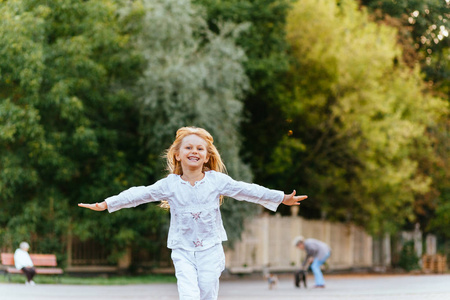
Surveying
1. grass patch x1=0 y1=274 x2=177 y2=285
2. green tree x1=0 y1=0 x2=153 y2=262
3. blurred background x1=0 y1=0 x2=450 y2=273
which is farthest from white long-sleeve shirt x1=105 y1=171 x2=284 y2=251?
green tree x1=0 y1=0 x2=153 y2=262

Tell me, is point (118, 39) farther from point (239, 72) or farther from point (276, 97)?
point (276, 97)

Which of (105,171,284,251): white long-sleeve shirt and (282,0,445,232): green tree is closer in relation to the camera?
(105,171,284,251): white long-sleeve shirt

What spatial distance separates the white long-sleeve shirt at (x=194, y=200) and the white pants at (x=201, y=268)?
6cm

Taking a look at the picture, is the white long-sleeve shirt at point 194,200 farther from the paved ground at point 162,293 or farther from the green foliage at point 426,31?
the green foliage at point 426,31

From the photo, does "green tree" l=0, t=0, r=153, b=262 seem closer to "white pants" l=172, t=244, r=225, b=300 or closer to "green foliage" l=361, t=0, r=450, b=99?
"green foliage" l=361, t=0, r=450, b=99

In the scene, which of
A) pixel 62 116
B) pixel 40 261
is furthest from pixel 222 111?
pixel 40 261

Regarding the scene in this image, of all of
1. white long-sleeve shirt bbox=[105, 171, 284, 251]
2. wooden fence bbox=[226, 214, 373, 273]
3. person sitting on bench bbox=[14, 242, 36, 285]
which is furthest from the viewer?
wooden fence bbox=[226, 214, 373, 273]

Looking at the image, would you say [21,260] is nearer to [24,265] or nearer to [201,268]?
[24,265]

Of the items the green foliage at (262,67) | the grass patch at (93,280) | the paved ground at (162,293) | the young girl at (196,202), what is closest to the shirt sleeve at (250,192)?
the young girl at (196,202)

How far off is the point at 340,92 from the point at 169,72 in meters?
7.88

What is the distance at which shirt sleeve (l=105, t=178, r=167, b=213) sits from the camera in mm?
6555

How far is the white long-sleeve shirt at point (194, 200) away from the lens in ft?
21.7

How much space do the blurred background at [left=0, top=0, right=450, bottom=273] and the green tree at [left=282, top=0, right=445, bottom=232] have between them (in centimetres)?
6

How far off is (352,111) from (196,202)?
70.8 ft
